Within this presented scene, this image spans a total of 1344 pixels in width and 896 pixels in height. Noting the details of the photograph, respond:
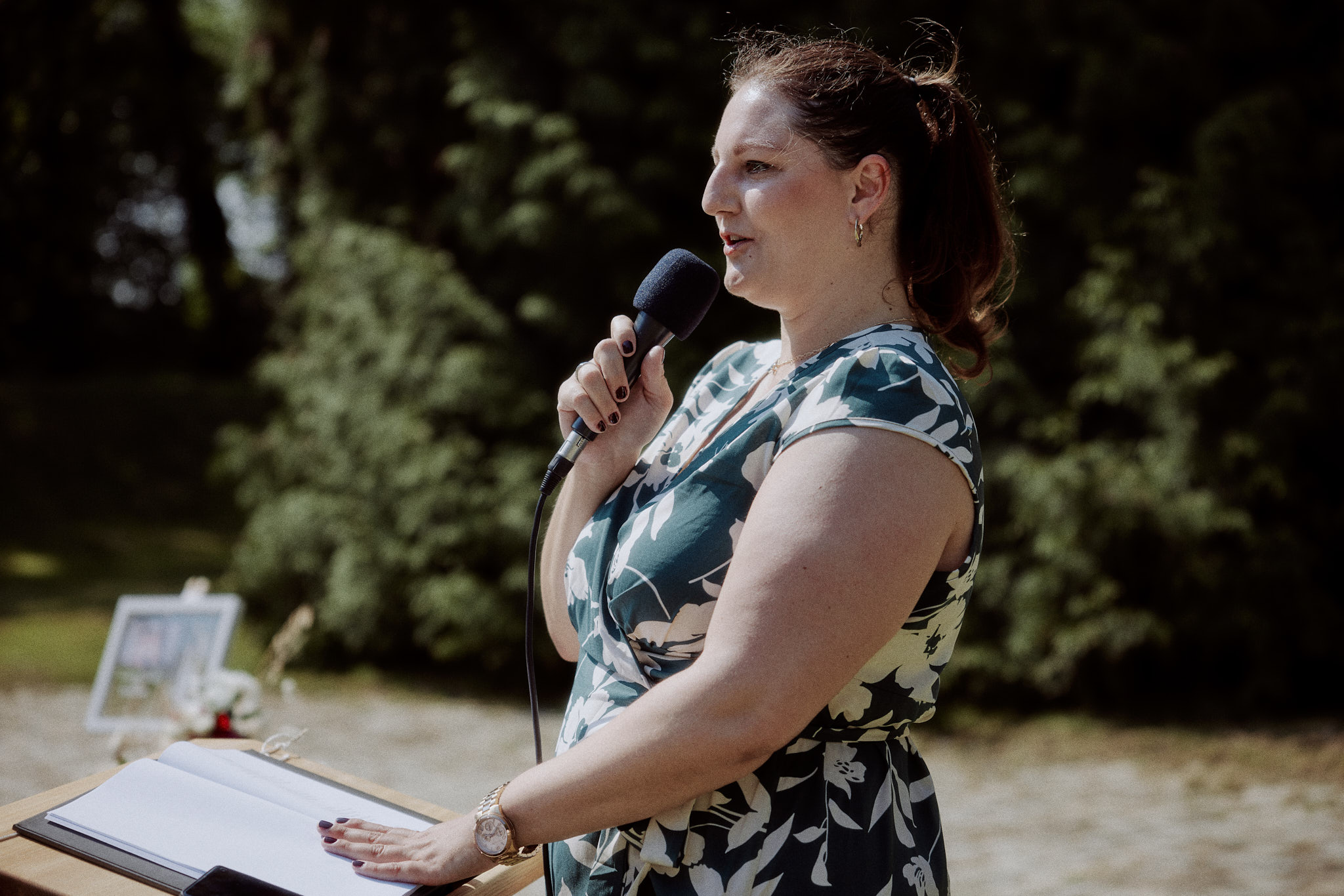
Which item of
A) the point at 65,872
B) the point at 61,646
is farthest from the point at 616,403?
the point at 61,646

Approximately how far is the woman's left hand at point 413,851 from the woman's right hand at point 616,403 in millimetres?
603

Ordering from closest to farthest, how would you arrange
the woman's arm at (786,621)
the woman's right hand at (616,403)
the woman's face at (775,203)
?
the woman's arm at (786,621) < the woman's face at (775,203) < the woman's right hand at (616,403)

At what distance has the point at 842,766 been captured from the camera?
1.41 m

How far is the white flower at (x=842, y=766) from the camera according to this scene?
1401mm

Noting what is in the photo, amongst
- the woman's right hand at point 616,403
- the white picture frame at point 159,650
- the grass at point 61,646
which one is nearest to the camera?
the woman's right hand at point 616,403

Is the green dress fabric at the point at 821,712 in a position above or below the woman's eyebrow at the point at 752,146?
below

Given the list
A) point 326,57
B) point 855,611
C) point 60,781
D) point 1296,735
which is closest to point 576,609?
point 855,611

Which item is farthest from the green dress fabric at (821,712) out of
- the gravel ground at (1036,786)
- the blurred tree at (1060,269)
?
the blurred tree at (1060,269)

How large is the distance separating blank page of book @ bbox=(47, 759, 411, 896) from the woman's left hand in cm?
1

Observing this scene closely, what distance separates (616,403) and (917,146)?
1.93 feet

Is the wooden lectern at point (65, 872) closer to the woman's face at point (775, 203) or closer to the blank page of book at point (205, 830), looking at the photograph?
the blank page of book at point (205, 830)

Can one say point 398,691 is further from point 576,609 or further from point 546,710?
point 576,609

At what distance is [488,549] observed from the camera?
6375mm

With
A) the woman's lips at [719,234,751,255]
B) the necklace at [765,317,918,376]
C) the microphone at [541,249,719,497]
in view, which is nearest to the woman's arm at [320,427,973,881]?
the necklace at [765,317,918,376]
